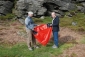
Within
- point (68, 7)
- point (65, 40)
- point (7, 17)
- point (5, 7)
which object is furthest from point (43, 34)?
point (68, 7)

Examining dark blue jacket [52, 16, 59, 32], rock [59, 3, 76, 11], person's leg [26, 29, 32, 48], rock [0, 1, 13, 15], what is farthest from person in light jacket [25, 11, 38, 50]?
rock [59, 3, 76, 11]

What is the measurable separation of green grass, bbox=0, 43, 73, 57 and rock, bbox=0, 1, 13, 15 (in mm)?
12988

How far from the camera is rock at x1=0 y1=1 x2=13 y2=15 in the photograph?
101 ft

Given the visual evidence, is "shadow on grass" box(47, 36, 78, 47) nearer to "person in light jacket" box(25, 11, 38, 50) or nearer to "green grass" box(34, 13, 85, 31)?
"person in light jacket" box(25, 11, 38, 50)

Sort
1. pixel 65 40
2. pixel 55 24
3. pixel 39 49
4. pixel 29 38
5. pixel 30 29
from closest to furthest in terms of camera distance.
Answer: pixel 30 29 → pixel 29 38 → pixel 55 24 → pixel 39 49 → pixel 65 40

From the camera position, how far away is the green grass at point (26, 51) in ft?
55.7

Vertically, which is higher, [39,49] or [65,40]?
[39,49]

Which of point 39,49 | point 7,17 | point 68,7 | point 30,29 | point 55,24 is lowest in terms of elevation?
point 7,17

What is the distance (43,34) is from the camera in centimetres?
1841

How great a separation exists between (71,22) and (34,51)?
36.2 ft

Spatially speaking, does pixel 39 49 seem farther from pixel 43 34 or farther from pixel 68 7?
pixel 68 7

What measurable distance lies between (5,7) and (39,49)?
1501cm

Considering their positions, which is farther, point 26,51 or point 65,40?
point 65,40

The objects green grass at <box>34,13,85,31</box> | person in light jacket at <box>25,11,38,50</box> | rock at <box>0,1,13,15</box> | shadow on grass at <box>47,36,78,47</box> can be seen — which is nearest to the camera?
person in light jacket at <box>25,11,38,50</box>
